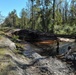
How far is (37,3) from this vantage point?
5747 centimetres

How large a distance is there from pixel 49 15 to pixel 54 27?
32.5 feet

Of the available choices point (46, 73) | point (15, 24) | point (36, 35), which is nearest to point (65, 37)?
point (36, 35)

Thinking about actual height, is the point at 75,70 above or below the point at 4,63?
below

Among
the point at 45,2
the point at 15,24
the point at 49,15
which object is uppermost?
the point at 45,2

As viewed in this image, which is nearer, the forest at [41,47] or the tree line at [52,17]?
the forest at [41,47]

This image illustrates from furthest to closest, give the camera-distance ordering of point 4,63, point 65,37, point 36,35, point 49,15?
point 49,15, point 36,35, point 65,37, point 4,63

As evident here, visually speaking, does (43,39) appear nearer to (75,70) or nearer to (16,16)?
(75,70)

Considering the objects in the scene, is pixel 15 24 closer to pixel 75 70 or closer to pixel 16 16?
pixel 16 16

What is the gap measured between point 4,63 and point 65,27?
30.8m

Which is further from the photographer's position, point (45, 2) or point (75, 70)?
point (45, 2)

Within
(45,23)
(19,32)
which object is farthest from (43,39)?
(45,23)

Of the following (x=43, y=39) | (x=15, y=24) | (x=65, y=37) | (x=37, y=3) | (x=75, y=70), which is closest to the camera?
(x=75, y=70)

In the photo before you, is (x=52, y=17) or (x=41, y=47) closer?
(x=41, y=47)

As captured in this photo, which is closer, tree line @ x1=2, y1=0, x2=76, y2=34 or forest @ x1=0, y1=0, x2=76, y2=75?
forest @ x1=0, y1=0, x2=76, y2=75
